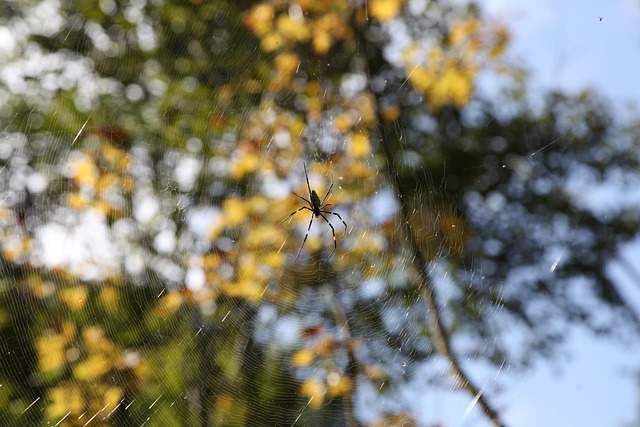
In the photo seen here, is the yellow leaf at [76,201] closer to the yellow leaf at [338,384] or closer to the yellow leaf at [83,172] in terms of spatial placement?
the yellow leaf at [83,172]

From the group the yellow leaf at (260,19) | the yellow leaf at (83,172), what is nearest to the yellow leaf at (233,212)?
the yellow leaf at (83,172)

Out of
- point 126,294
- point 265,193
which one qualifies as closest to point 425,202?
point 265,193

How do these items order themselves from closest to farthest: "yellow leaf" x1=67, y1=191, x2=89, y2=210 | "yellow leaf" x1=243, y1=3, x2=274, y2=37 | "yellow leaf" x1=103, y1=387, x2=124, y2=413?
"yellow leaf" x1=103, y1=387, x2=124, y2=413 → "yellow leaf" x1=67, y1=191, x2=89, y2=210 → "yellow leaf" x1=243, y1=3, x2=274, y2=37

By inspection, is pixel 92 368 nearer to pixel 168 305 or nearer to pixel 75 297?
pixel 75 297

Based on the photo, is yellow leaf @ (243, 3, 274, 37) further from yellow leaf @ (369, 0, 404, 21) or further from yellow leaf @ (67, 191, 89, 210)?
yellow leaf @ (67, 191, 89, 210)

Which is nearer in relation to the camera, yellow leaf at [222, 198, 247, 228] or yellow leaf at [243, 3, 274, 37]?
yellow leaf at [222, 198, 247, 228]

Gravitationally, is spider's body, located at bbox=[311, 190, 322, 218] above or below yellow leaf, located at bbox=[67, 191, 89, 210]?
above

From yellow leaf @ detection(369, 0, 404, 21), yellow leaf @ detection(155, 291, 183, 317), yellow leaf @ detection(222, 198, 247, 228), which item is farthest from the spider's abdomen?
yellow leaf @ detection(369, 0, 404, 21)

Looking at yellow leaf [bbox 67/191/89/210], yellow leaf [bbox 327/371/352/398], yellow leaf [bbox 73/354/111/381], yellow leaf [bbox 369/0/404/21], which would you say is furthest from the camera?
yellow leaf [bbox 369/0/404/21]

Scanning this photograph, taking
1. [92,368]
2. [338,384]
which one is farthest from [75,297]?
[338,384]

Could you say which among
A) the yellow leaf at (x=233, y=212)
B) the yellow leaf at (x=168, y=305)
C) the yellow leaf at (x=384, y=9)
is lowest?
the yellow leaf at (x=168, y=305)

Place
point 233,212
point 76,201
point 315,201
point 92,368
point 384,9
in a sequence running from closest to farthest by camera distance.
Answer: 1. point 92,368
2. point 76,201
3. point 315,201
4. point 233,212
5. point 384,9
